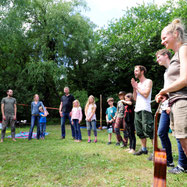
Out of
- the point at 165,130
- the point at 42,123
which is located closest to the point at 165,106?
the point at 165,130

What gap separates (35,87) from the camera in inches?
687

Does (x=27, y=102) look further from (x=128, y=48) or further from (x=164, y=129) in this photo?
(x=164, y=129)

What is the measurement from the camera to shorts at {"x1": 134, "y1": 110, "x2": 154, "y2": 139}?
3822mm

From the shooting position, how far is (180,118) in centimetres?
177

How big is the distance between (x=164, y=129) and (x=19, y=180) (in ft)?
7.92

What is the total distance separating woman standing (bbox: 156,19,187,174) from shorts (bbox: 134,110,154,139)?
194 centimetres

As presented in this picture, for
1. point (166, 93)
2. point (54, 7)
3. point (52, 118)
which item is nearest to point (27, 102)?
point (52, 118)

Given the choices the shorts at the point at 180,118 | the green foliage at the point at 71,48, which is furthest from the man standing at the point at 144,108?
the green foliage at the point at 71,48

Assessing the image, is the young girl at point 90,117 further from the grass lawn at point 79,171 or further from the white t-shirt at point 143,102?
the white t-shirt at point 143,102

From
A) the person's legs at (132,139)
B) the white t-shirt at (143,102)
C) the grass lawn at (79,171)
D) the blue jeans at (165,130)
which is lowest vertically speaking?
the grass lawn at (79,171)

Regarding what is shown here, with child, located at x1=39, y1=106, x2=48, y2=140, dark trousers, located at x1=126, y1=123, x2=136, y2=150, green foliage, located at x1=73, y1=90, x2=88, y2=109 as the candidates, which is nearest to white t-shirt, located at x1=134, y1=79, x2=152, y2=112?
dark trousers, located at x1=126, y1=123, x2=136, y2=150

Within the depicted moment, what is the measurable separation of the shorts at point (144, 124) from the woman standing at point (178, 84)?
1.94 m

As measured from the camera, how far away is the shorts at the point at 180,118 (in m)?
1.74

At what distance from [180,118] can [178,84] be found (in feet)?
1.05
